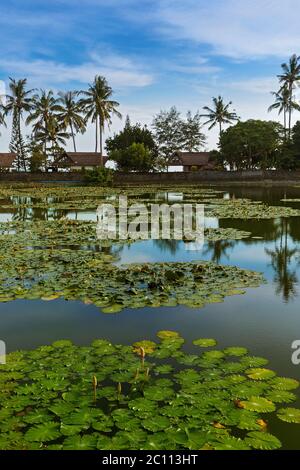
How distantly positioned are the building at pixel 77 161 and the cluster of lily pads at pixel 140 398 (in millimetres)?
47719

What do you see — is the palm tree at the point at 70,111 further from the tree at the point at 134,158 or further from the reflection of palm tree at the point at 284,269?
the reflection of palm tree at the point at 284,269

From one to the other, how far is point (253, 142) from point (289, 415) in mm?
43546

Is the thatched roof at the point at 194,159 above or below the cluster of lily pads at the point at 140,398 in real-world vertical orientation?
above

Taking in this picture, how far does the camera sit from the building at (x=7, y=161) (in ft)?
168

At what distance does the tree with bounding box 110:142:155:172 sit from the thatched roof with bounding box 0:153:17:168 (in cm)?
1278

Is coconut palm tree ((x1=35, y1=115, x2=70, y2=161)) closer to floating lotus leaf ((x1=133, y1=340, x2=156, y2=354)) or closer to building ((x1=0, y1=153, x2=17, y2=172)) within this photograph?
building ((x1=0, y1=153, x2=17, y2=172))

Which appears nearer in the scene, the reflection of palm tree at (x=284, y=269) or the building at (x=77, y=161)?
the reflection of palm tree at (x=284, y=269)

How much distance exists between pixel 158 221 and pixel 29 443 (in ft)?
38.4

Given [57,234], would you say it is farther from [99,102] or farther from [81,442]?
[99,102]

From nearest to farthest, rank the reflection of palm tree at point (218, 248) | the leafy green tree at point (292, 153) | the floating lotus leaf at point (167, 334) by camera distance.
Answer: the floating lotus leaf at point (167, 334) → the reflection of palm tree at point (218, 248) → the leafy green tree at point (292, 153)

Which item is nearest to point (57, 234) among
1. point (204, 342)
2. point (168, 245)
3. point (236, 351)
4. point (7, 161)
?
point (168, 245)

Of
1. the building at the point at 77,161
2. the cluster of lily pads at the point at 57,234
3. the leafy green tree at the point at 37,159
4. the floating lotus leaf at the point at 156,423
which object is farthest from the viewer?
the building at the point at 77,161

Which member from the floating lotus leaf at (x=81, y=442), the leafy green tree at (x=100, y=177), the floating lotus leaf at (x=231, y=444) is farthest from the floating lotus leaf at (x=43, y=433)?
the leafy green tree at (x=100, y=177)
